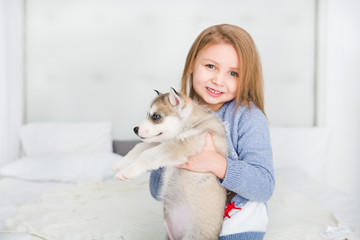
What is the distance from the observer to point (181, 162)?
1.22m

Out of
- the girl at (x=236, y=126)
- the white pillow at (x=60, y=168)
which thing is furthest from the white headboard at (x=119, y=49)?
the girl at (x=236, y=126)

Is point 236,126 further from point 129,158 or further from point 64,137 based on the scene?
point 64,137

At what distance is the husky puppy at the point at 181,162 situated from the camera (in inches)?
47.3

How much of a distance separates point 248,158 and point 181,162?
0.27 metres

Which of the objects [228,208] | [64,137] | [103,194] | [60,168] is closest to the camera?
[228,208]

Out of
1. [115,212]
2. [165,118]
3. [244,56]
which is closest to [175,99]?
[165,118]

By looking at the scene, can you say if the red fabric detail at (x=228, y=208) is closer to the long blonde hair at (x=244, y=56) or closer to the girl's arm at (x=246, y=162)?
the girl's arm at (x=246, y=162)

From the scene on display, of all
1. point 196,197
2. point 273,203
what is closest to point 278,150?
point 273,203

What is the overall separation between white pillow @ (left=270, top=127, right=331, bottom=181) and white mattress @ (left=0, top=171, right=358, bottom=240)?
59 centimetres

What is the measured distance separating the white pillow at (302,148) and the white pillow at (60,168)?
1.54 metres

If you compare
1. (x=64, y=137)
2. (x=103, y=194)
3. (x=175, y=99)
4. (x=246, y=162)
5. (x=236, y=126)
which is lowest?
(x=103, y=194)

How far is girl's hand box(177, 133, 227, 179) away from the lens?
4.03ft

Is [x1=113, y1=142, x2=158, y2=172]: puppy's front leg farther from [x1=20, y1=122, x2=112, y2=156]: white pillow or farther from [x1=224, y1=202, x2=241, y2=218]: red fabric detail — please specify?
[x1=20, y1=122, x2=112, y2=156]: white pillow

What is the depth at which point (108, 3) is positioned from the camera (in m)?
3.49
